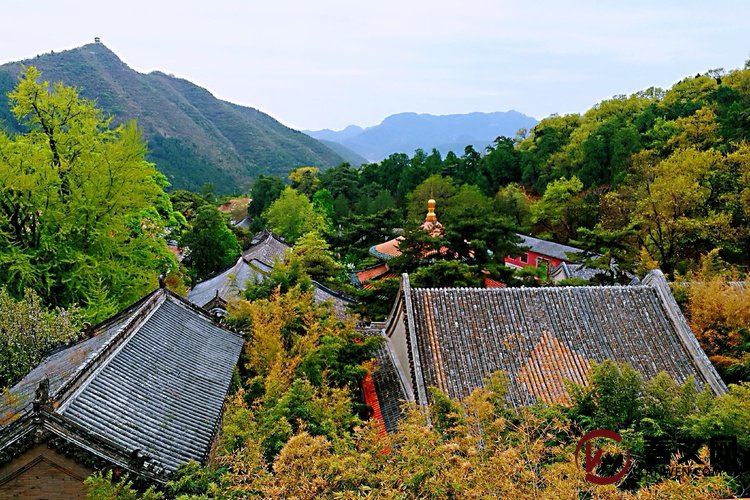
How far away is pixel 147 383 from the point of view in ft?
36.6

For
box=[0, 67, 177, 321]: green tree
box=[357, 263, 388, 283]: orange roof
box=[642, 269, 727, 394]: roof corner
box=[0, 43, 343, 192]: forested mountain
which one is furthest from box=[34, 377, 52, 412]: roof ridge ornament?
box=[0, 43, 343, 192]: forested mountain

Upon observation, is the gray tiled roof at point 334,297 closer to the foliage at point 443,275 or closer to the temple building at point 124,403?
the foliage at point 443,275

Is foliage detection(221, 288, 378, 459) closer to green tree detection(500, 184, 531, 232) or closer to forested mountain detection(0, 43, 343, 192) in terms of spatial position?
green tree detection(500, 184, 531, 232)

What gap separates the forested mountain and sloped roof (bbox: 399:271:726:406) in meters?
91.0

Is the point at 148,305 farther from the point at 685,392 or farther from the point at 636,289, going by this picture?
the point at 636,289

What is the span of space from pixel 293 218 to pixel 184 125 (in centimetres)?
9004

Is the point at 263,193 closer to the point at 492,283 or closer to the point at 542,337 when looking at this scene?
the point at 492,283

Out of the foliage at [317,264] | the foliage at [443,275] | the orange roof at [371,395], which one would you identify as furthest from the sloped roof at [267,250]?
the orange roof at [371,395]

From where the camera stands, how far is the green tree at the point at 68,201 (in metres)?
16.0

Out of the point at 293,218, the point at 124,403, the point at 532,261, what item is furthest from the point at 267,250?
the point at 124,403

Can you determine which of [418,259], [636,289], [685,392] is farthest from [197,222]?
[685,392]

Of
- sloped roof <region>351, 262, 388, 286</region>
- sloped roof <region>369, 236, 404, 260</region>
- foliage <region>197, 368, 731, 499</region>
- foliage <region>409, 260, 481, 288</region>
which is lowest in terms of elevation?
sloped roof <region>351, 262, 388, 286</region>

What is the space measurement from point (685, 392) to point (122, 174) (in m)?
16.9

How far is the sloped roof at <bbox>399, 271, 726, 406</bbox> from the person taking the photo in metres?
12.7
